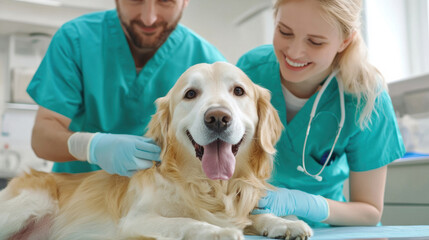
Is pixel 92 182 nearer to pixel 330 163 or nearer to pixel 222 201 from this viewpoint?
pixel 222 201

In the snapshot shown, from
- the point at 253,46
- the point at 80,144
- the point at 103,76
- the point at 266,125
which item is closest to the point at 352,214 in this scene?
the point at 266,125

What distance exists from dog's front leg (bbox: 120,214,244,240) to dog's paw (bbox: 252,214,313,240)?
16 cm

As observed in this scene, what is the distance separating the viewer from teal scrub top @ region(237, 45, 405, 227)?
1680mm

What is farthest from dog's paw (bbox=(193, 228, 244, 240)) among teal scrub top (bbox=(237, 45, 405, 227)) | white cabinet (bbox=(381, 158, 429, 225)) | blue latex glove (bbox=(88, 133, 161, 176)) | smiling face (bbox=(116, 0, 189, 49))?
white cabinet (bbox=(381, 158, 429, 225))

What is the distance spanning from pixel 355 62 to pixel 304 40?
0.26m

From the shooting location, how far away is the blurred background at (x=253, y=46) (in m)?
2.70

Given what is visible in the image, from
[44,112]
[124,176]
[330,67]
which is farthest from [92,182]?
[330,67]

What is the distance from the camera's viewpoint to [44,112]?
70.4 inches

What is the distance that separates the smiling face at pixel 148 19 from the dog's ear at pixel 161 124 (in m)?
0.51

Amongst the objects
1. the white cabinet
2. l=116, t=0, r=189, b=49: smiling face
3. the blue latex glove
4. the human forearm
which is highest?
l=116, t=0, r=189, b=49: smiling face

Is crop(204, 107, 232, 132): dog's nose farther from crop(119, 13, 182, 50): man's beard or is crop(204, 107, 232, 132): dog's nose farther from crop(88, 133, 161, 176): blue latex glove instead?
crop(119, 13, 182, 50): man's beard

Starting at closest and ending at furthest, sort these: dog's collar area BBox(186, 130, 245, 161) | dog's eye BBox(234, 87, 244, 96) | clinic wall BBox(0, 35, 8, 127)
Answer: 1. dog's collar area BBox(186, 130, 245, 161)
2. dog's eye BBox(234, 87, 244, 96)
3. clinic wall BBox(0, 35, 8, 127)

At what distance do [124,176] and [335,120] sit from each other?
36.4 inches

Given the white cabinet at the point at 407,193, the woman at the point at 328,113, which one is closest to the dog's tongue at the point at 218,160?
the woman at the point at 328,113
